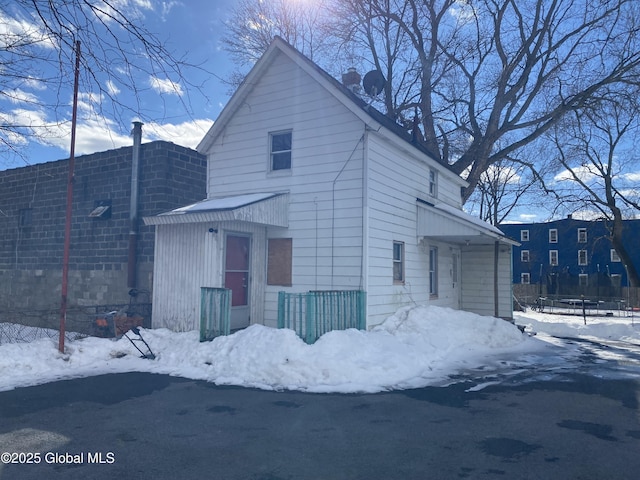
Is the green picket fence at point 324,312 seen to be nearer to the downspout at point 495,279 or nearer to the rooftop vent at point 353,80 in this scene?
the downspout at point 495,279

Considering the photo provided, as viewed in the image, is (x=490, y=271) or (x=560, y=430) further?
(x=490, y=271)

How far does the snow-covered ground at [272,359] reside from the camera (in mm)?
8562

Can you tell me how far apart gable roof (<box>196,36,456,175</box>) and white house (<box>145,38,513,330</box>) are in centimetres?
4

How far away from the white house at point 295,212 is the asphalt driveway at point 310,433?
4.20 meters

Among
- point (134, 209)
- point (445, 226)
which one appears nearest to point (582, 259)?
point (445, 226)

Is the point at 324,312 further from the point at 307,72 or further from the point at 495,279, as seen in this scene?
the point at 495,279

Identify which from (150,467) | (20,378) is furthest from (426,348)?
(20,378)

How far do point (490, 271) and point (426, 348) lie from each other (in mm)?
8786

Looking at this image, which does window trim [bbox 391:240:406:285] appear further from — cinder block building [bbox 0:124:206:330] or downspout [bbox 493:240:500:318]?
cinder block building [bbox 0:124:206:330]

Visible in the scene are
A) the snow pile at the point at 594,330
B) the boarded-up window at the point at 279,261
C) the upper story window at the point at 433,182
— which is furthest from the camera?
the upper story window at the point at 433,182

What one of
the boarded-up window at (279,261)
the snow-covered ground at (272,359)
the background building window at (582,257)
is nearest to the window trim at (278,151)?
the boarded-up window at (279,261)

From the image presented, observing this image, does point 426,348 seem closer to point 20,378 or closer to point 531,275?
point 20,378

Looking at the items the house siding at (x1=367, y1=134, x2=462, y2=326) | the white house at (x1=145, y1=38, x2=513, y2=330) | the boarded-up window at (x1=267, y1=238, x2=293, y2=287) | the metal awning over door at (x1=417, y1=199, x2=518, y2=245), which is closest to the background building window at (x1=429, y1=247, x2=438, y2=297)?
the house siding at (x1=367, y1=134, x2=462, y2=326)

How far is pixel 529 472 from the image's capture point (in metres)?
4.79
